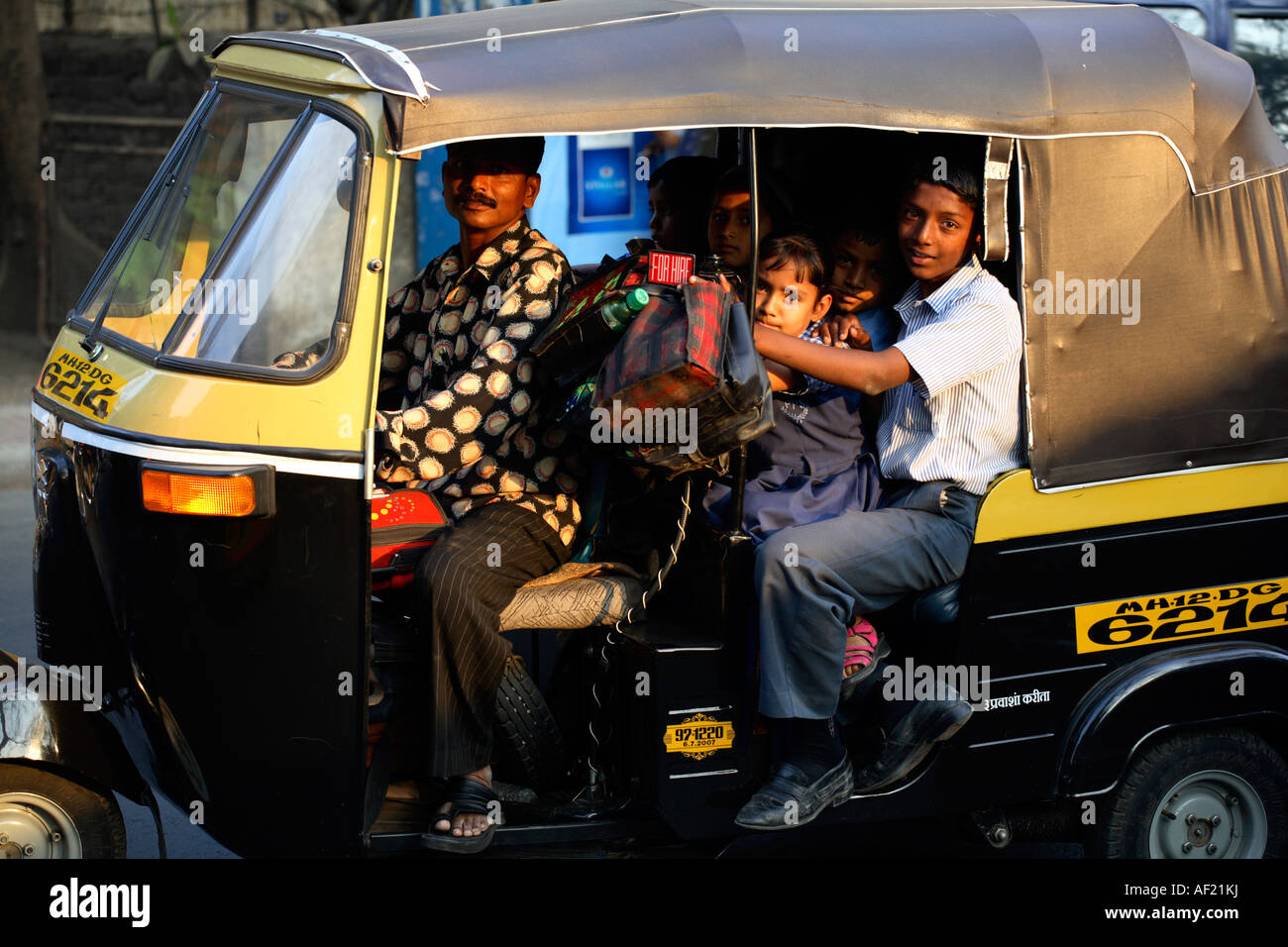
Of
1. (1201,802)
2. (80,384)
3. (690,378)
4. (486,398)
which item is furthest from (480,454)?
(1201,802)

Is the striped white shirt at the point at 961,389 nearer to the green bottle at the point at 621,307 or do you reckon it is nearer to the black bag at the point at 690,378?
the black bag at the point at 690,378

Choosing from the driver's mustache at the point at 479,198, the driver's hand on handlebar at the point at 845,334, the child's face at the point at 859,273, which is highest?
the driver's mustache at the point at 479,198

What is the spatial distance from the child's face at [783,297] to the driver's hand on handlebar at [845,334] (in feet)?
0.34

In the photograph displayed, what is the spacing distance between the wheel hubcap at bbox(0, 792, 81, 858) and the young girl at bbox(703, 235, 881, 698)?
1.58m

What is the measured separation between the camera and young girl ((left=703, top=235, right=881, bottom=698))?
3.43 meters

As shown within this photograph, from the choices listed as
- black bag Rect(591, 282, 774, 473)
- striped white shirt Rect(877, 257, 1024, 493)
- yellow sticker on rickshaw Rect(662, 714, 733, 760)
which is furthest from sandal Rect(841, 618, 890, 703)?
black bag Rect(591, 282, 774, 473)

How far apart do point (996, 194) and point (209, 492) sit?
1.88 meters

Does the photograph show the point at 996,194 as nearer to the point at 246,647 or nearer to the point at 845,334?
the point at 845,334

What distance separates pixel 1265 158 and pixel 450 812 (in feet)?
8.34

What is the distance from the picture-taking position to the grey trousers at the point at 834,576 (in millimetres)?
3189

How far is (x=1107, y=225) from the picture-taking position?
11.1 feet

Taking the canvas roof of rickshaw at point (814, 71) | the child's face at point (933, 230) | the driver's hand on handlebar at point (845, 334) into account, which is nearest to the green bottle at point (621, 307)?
the canvas roof of rickshaw at point (814, 71)

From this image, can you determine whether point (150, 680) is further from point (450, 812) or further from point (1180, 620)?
point (1180, 620)

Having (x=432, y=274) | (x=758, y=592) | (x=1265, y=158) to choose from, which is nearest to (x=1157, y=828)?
(x=758, y=592)
